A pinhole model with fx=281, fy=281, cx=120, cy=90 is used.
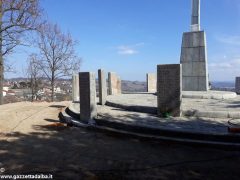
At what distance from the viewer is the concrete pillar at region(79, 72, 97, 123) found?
858cm

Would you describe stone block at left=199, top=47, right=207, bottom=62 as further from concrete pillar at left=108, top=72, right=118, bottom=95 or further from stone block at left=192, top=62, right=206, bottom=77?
concrete pillar at left=108, top=72, right=118, bottom=95

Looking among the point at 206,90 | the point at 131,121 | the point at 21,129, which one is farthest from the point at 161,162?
the point at 206,90

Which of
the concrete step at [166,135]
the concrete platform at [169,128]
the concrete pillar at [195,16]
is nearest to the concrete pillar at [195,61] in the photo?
the concrete pillar at [195,16]

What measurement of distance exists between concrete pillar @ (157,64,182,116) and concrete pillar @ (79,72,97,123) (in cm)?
205

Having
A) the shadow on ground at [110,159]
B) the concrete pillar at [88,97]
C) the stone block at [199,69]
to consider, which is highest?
the stone block at [199,69]

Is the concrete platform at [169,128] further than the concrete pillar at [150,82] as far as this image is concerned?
No

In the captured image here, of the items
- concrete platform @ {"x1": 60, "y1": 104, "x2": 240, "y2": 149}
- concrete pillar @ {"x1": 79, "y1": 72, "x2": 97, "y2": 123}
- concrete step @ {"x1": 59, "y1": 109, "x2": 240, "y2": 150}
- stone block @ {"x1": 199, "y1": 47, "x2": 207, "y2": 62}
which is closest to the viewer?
concrete step @ {"x1": 59, "y1": 109, "x2": 240, "y2": 150}

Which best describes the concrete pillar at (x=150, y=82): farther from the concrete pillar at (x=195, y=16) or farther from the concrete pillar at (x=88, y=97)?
the concrete pillar at (x=88, y=97)

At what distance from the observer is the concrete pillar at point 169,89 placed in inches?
324

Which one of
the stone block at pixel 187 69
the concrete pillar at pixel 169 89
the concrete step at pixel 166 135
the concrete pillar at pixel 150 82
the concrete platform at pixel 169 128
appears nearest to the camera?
the concrete step at pixel 166 135

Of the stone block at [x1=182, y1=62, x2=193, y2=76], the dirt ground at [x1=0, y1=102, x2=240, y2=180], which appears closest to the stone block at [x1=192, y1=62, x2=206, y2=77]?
the stone block at [x1=182, y1=62, x2=193, y2=76]

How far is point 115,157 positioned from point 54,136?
2483 millimetres

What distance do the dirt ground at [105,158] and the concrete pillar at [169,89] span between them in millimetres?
2076

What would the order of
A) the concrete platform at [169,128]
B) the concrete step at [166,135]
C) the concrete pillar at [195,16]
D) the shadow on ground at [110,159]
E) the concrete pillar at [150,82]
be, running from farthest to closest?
the concrete pillar at [150,82] → the concrete pillar at [195,16] → the concrete platform at [169,128] → the concrete step at [166,135] → the shadow on ground at [110,159]
